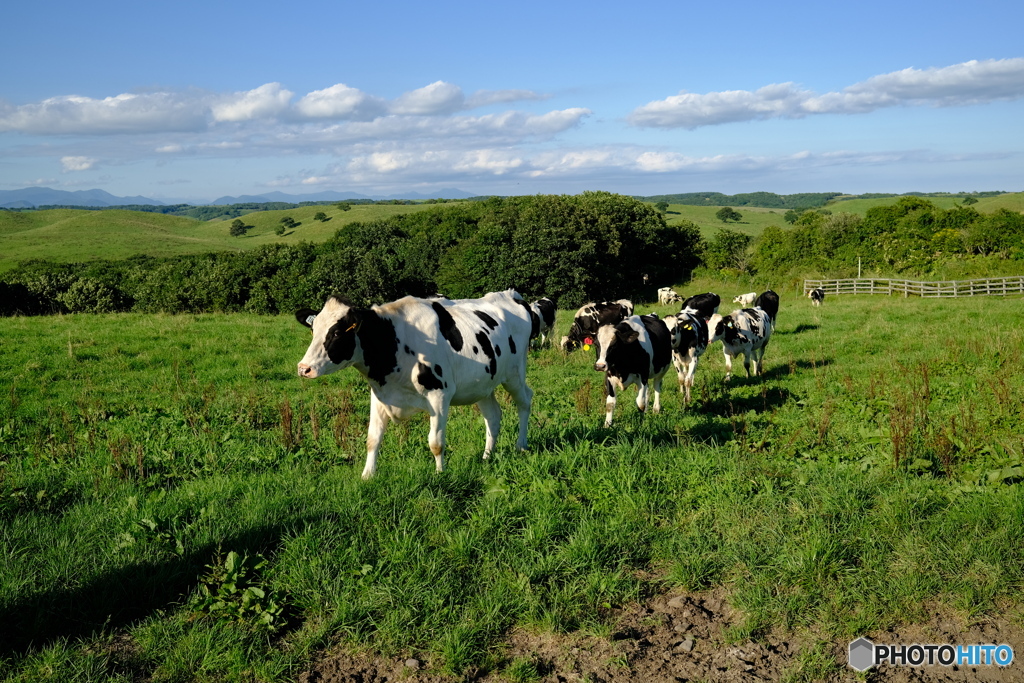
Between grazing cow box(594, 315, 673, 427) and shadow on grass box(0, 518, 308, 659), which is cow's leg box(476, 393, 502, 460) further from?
shadow on grass box(0, 518, 308, 659)

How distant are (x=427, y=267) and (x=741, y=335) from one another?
176ft

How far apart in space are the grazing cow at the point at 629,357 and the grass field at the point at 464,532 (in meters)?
0.87

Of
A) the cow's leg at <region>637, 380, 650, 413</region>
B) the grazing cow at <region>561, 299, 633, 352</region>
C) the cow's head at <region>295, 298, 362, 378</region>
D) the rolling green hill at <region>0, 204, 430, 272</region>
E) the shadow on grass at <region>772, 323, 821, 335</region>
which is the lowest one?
the shadow on grass at <region>772, 323, 821, 335</region>

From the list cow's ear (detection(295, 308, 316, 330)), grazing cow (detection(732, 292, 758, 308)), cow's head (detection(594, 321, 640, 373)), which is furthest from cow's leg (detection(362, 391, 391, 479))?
grazing cow (detection(732, 292, 758, 308))

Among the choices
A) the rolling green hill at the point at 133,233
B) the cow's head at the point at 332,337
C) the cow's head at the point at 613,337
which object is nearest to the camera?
the cow's head at the point at 332,337

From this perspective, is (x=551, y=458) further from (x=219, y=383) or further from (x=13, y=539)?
(x=219, y=383)

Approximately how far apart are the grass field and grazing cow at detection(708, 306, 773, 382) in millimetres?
5016

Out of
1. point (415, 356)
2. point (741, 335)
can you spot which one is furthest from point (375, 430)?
point (741, 335)

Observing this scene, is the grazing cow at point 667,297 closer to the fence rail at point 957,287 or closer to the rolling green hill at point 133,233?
the fence rail at point 957,287

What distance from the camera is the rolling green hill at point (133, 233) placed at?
107 meters

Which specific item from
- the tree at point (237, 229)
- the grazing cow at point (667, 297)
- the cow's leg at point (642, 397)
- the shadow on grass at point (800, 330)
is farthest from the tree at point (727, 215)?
the cow's leg at point (642, 397)

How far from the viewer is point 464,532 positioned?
18.6ft

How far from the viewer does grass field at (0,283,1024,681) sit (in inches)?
181

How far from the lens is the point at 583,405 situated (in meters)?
11.2
